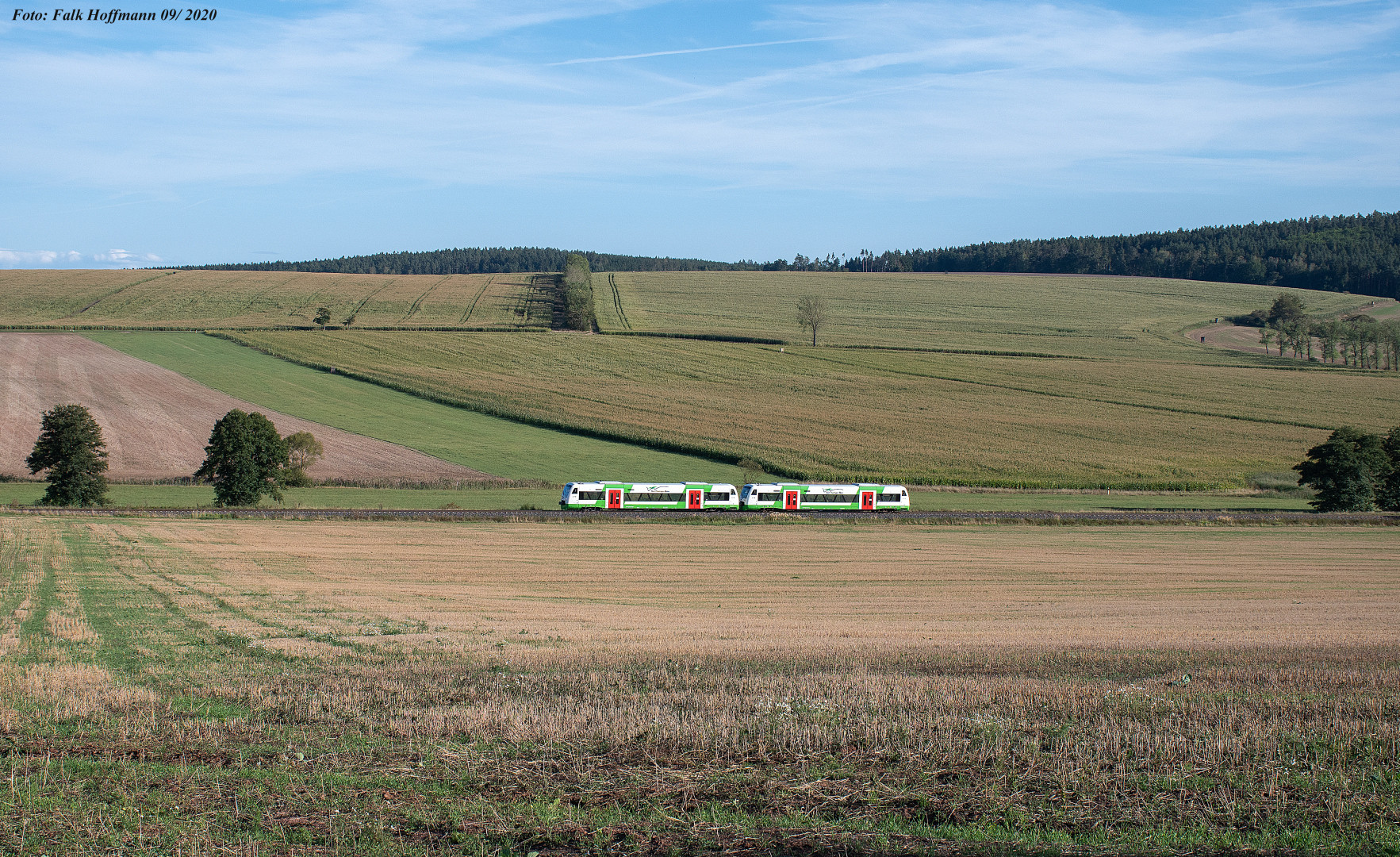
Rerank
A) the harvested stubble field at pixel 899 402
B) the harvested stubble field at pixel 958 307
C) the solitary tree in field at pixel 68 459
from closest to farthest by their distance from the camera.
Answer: the solitary tree in field at pixel 68 459 < the harvested stubble field at pixel 899 402 < the harvested stubble field at pixel 958 307

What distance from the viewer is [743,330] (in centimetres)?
13062

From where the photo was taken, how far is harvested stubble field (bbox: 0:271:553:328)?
127 metres

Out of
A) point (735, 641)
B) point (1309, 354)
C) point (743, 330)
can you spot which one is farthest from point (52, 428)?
point (1309, 354)

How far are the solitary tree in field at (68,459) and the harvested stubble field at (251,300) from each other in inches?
3105

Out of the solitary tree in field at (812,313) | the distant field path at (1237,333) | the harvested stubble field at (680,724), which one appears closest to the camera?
the harvested stubble field at (680,724)

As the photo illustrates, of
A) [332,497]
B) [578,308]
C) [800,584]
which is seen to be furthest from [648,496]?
[578,308]

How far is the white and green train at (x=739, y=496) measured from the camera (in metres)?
52.5

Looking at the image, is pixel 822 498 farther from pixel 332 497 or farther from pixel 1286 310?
pixel 1286 310

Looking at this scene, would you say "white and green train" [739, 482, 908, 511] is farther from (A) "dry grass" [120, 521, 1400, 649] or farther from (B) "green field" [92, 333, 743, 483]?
(B) "green field" [92, 333, 743, 483]

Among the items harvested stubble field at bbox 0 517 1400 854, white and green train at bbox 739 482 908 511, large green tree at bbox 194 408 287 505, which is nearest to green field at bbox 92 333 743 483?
white and green train at bbox 739 482 908 511

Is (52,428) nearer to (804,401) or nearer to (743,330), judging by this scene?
(804,401)

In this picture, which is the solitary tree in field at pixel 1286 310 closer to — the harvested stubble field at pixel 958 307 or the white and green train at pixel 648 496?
the harvested stubble field at pixel 958 307

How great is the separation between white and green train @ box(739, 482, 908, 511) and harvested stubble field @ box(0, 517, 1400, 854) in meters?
27.6

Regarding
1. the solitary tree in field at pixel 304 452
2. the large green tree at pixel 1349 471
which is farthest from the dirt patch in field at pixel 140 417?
the large green tree at pixel 1349 471
